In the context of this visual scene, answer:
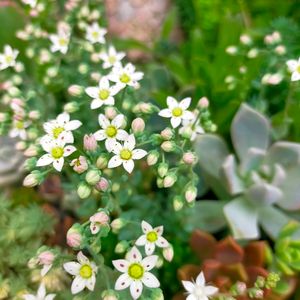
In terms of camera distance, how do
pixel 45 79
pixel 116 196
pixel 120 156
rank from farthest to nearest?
pixel 45 79 < pixel 116 196 < pixel 120 156

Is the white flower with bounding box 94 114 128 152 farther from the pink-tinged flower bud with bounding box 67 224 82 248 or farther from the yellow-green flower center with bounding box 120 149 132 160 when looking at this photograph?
the pink-tinged flower bud with bounding box 67 224 82 248

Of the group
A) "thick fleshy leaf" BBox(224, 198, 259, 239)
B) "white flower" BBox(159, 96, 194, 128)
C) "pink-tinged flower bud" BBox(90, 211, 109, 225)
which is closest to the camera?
"pink-tinged flower bud" BBox(90, 211, 109, 225)

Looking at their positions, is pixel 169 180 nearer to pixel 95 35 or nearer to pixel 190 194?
pixel 190 194

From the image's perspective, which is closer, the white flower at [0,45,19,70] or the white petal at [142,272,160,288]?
the white petal at [142,272,160,288]

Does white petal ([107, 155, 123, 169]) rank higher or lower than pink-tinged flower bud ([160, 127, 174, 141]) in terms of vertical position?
lower

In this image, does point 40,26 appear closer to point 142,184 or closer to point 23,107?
point 23,107

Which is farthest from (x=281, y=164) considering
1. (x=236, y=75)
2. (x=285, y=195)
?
(x=236, y=75)

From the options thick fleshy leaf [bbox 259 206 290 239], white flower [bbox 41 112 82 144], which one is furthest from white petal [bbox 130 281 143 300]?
thick fleshy leaf [bbox 259 206 290 239]

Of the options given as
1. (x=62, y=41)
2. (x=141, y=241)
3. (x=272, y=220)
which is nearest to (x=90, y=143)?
(x=141, y=241)
